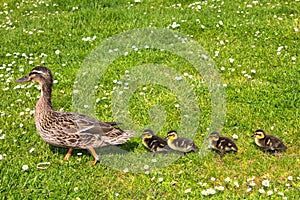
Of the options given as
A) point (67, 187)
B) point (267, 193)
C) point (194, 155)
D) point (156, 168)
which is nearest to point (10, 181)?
point (67, 187)

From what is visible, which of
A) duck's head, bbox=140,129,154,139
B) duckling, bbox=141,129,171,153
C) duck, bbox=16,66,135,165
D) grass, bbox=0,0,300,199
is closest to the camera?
grass, bbox=0,0,300,199

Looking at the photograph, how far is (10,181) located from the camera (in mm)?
7109

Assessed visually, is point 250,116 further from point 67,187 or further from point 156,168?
point 67,187

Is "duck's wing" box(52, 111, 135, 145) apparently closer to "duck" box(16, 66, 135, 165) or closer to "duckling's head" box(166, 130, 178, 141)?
"duck" box(16, 66, 135, 165)

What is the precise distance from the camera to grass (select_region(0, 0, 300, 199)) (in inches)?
280

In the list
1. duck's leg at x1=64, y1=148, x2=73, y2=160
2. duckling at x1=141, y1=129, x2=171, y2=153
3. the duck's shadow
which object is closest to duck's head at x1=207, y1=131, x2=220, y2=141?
duckling at x1=141, y1=129, x2=171, y2=153

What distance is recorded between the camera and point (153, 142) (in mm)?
7641

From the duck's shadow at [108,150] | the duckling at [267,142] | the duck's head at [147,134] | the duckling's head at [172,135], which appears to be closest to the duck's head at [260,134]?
the duckling at [267,142]

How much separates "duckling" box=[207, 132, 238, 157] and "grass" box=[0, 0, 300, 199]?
172 millimetres

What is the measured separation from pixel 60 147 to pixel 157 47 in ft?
13.4

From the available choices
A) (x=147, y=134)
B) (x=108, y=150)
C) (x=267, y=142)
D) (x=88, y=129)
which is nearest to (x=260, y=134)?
(x=267, y=142)

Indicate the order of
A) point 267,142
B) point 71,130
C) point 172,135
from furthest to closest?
1. point 172,135
2. point 267,142
3. point 71,130

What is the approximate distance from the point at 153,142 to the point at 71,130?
4.33 ft

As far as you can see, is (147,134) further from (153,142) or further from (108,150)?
(108,150)
